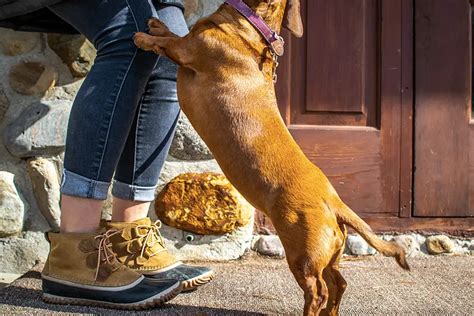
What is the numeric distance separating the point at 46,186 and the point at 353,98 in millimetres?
1464

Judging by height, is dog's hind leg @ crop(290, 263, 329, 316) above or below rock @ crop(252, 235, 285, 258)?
above

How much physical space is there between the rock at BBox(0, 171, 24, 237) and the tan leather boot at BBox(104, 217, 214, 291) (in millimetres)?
779

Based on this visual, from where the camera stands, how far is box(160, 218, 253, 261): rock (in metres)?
2.98

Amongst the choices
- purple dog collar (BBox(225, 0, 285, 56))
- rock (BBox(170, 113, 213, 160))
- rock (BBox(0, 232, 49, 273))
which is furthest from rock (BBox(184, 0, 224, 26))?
rock (BBox(0, 232, 49, 273))

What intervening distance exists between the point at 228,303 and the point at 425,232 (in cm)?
138

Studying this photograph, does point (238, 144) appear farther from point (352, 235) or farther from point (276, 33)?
point (352, 235)

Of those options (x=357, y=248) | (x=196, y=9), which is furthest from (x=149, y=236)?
(x=357, y=248)

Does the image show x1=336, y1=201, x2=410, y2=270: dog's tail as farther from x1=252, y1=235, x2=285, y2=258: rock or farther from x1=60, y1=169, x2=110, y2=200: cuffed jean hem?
x1=252, y1=235, x2=285, y2=258: rock

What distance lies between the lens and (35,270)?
2.67m

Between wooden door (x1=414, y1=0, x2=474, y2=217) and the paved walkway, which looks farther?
wooden door (x1=414, y1=0, x2=474, y2=217)

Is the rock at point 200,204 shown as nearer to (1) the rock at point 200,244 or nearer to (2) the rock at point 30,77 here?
(1) the rock at point 200,244

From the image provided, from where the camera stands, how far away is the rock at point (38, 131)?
285 cm

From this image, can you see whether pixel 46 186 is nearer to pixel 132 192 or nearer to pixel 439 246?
pixel 132 192

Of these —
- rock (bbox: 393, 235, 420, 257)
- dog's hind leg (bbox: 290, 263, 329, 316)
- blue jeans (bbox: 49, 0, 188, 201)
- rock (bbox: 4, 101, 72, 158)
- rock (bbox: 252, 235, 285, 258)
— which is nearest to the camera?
dog's hind leg (bbox: 290, 263, 329, 316)
